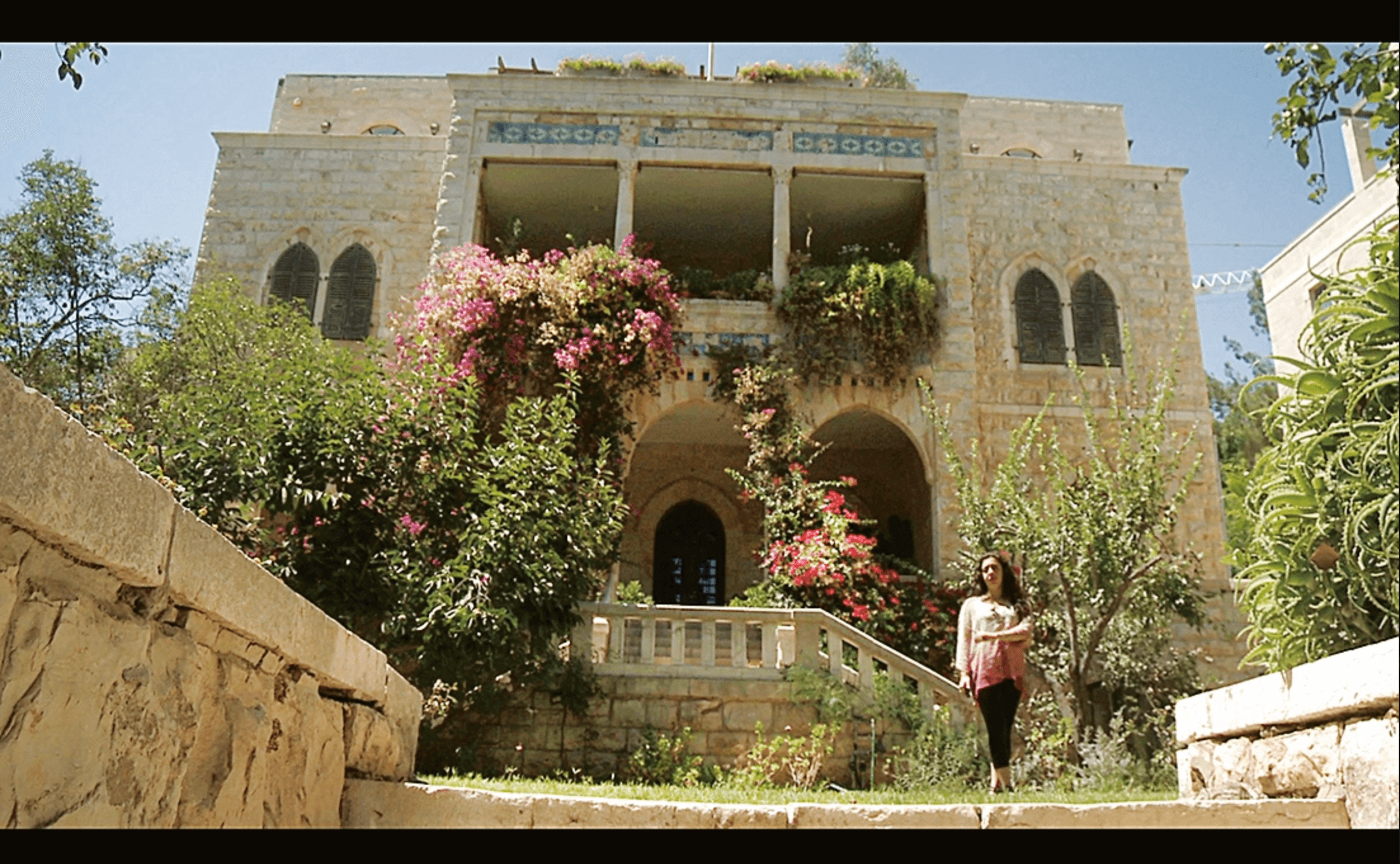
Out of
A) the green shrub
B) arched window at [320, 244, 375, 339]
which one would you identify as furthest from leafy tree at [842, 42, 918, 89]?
the green shrub

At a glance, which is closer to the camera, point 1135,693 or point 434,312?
point 1135,693

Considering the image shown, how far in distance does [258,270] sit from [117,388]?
150 inches

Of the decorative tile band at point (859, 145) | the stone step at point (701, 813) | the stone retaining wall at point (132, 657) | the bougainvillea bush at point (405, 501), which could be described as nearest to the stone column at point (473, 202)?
the decorative tile band at point (859, 145)

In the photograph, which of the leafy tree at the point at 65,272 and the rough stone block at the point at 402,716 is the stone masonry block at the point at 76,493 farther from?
the leafy tree at the point at 65,272

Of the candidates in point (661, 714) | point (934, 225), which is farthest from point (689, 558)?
point (661, 714)

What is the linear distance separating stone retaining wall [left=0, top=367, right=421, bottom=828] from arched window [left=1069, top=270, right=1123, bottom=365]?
13021 millimetres

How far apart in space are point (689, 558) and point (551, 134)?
6370mm

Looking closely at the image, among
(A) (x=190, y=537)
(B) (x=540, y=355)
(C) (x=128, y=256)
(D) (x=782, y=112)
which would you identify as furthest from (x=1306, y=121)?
(C) (x=128, y=256)

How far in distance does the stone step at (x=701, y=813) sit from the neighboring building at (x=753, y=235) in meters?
8.55

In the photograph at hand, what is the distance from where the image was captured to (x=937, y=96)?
14.4 metres

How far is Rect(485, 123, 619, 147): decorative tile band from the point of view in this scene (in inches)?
556

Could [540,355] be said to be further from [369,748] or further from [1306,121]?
[1306,121]

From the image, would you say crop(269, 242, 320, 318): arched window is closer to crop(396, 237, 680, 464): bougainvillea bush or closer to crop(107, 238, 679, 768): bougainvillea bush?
crop(396, 237, 680, 464): bougainvillea bush

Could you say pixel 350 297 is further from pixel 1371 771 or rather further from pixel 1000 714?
pixel 1371 771
